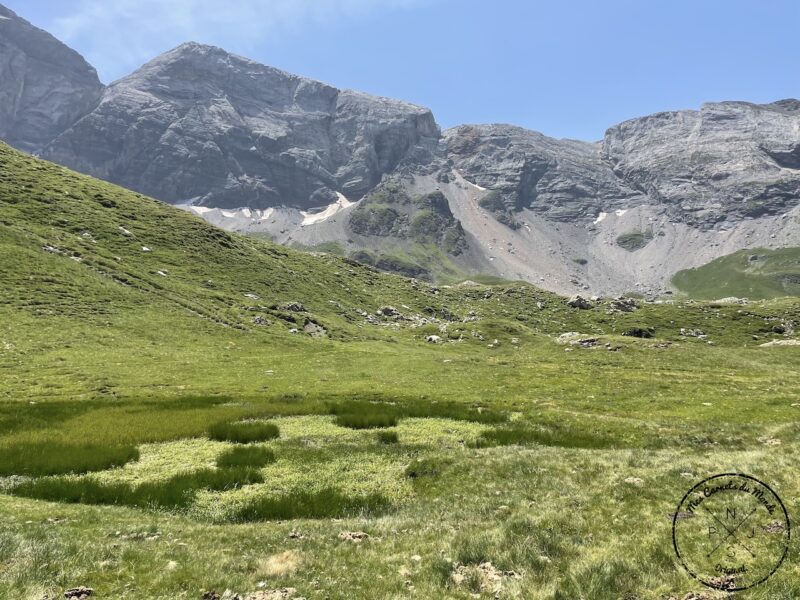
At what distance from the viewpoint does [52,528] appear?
39.1ft

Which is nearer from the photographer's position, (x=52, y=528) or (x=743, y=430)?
(x=52, y=528)

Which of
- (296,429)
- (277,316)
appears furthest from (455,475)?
(277,316)

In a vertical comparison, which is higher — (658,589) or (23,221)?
(23,221)

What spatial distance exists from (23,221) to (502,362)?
94403 mm

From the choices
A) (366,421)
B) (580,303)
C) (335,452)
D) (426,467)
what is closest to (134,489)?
(335,452)

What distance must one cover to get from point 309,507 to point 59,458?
40.4ft

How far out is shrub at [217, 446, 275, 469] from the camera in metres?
19.5

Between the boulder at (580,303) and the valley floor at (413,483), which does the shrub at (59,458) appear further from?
the boulder at (580,303)

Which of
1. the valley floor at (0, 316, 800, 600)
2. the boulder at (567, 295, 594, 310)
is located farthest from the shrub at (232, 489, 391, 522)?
the boulder at (567, 295, 594, 310)

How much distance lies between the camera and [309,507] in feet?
51.0

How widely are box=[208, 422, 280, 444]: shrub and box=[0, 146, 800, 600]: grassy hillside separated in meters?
0.15

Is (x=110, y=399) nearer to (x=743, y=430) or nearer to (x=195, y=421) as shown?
(x=195, y=421)

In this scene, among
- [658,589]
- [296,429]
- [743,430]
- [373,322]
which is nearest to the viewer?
[658,589]

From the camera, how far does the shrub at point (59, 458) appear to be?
62.0 ft
